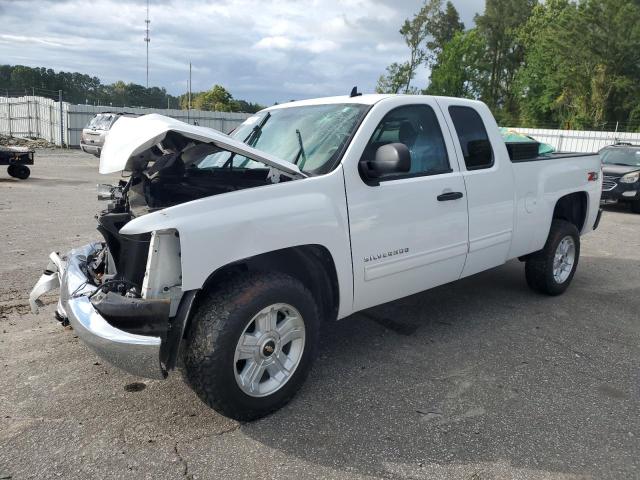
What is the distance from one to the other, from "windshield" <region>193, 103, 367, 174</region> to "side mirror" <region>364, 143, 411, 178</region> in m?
0.25

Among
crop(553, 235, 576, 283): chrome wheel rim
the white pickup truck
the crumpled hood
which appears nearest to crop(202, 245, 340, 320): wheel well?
the white pickup truck

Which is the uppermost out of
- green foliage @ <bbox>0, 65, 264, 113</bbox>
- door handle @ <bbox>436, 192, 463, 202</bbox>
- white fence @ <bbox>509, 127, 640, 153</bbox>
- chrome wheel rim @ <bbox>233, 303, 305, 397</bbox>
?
green foliage @ <bbox>0, 65, 264, 113</bbox>

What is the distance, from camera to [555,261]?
5594mm

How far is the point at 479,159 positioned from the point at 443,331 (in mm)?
1487

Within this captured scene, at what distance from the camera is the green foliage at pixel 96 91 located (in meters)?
Result: 32.2

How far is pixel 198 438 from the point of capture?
2953 mm

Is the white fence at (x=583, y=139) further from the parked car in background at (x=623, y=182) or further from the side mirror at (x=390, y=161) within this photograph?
the side mirror at (x=390, y=161)

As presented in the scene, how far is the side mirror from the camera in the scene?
3.37 metres

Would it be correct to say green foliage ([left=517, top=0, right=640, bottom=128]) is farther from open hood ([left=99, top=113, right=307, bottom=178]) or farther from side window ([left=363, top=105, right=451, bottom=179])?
open hood ([left=99, top=113, right=307, bottom=178])

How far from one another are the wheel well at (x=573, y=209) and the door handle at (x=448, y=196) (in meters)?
2.12

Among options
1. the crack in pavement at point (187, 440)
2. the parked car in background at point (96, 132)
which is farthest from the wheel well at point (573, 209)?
the parked car in background at point (96, 132)

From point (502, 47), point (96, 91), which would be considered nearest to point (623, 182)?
point (502, 47)

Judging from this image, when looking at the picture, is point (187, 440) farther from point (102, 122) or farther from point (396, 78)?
point (396, 78)

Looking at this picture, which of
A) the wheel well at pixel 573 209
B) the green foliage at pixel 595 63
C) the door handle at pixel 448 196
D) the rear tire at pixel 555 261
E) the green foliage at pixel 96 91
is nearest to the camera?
the door handle at pixel 448 196
